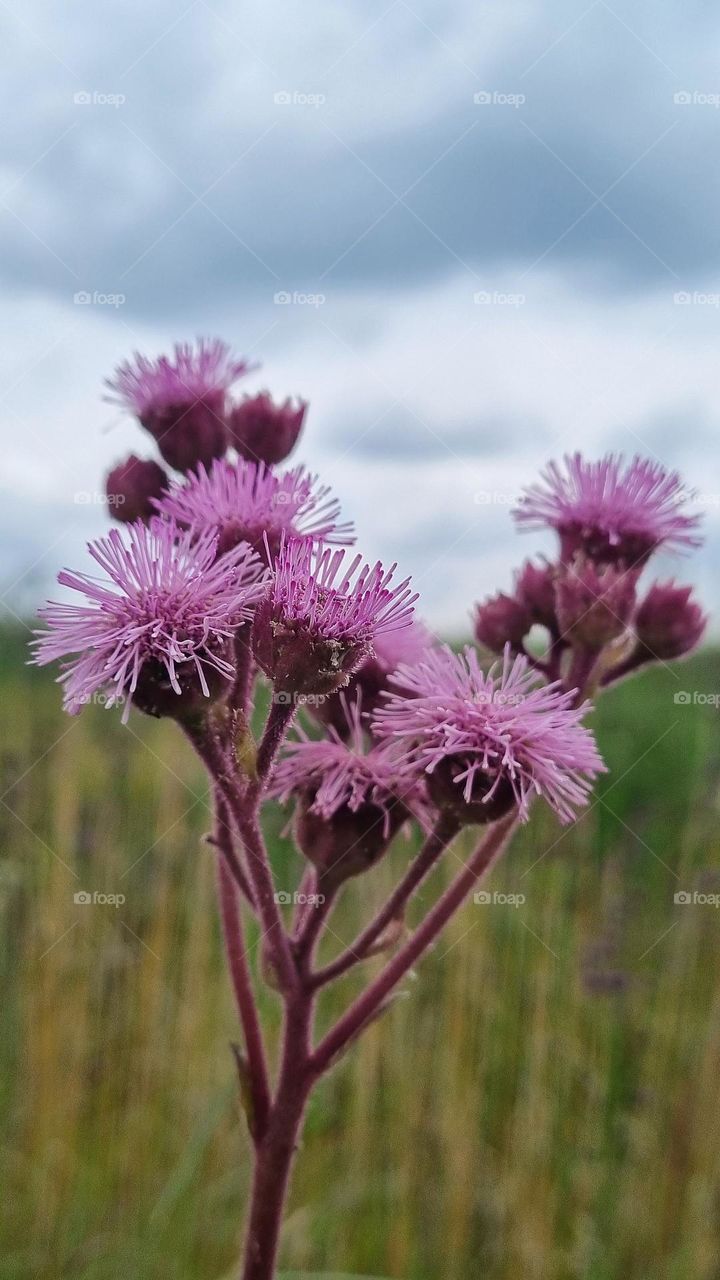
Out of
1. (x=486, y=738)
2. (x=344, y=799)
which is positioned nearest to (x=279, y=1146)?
(x=344, y=799)

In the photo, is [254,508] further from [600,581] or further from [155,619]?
[600,581]

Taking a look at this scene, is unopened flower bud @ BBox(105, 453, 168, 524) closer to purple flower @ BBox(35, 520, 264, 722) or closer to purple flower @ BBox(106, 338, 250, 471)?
purple flower @ BBox(106, 338, 250, 471)

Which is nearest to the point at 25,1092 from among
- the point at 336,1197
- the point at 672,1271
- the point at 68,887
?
the point at 68,887

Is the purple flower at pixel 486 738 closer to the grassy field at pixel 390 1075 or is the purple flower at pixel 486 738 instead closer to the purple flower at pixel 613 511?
the purple flower at pixel 613 511

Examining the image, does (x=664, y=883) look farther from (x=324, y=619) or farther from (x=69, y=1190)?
(x=324, y=619)

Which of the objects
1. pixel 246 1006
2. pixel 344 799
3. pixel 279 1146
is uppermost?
pixel 344 799

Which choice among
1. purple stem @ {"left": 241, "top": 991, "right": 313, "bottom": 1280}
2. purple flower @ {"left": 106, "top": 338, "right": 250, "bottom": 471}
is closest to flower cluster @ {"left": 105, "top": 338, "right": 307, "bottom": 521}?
purple flower @ {"left": 106, "top": 338, "right": 250, "bottom": 471}
